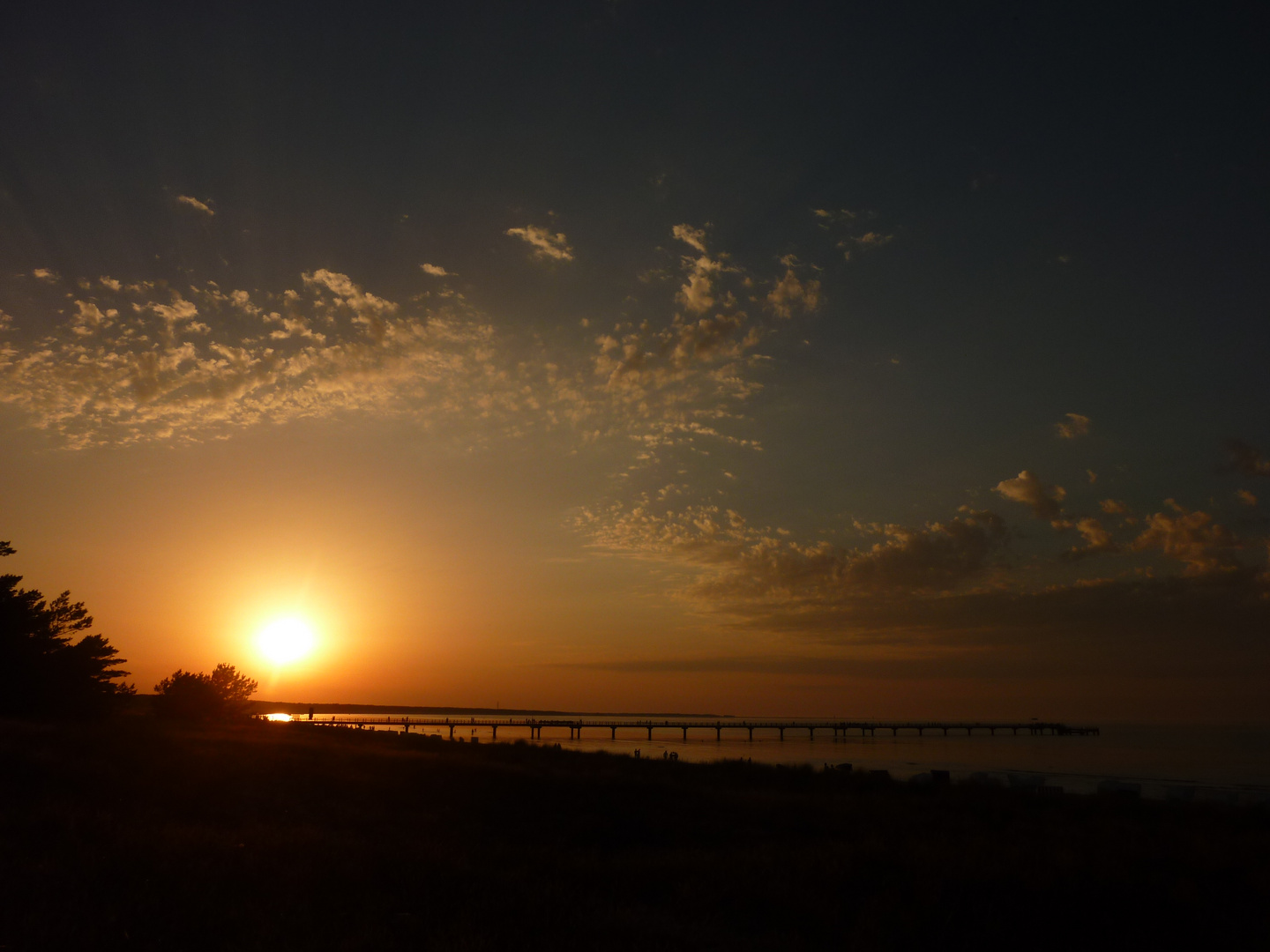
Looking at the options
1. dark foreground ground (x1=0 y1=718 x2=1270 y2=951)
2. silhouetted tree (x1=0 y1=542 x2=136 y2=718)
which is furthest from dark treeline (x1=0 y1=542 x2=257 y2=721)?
dark foreground ground (x1=0 y1=718 x2=1270 y2=951)

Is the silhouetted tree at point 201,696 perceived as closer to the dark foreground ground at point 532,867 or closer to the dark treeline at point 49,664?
the dark treeline at point 49,664

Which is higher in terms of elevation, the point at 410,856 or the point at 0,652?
the point at 0,652

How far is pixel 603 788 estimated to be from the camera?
24.6 m

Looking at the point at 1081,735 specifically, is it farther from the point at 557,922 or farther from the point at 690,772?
the point at 557,922

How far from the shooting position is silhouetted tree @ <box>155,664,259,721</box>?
4856cm

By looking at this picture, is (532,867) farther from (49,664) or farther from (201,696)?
(201,696)

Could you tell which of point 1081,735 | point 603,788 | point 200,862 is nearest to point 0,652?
point 603,788

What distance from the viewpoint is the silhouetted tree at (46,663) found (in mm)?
33719

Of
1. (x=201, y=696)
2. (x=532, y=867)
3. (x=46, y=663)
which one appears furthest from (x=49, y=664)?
(x=532, y=867)

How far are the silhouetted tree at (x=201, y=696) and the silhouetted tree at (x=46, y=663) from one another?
394 inches

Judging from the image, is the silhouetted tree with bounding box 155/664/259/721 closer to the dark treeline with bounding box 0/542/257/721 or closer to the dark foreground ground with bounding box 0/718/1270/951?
the dark treeline with bounding box 0/542/257/721

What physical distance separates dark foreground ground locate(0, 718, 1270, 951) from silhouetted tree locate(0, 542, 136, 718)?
14.2 m

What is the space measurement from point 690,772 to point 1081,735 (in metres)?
199

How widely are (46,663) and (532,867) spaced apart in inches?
1347
